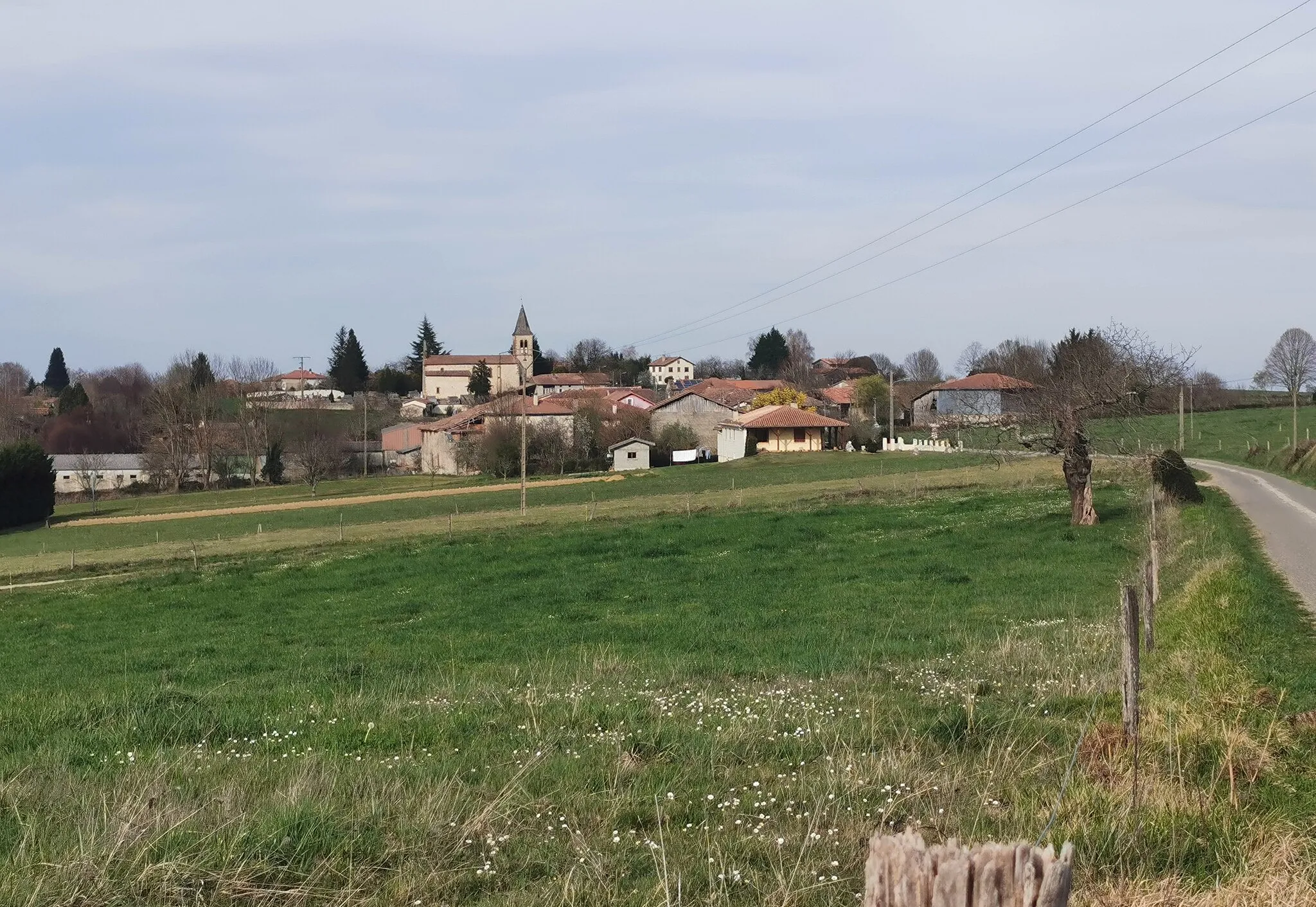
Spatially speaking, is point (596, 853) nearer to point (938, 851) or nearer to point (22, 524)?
point (938, 851)

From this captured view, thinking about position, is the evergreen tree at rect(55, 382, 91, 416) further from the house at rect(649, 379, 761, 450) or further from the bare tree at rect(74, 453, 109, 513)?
the house at rect(649, 379, 761, 450)

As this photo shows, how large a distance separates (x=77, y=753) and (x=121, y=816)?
3162 mm

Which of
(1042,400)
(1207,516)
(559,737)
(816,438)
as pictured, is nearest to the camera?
(559,737)

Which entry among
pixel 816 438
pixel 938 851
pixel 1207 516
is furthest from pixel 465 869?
pixel 816 438

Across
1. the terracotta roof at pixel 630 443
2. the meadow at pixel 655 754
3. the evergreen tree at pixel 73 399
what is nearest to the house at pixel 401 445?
the terracotta roof at pixel 630 443

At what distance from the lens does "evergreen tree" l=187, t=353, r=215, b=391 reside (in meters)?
146

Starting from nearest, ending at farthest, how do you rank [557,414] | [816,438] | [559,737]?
[559,737] < [816,438] < [557,414]

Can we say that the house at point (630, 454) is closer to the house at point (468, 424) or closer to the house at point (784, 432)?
the house at point (468, 424)

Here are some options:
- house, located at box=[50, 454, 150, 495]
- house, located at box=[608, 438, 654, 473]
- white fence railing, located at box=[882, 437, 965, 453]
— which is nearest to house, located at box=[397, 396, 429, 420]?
house, located at box=[50, 454, 150, 495]

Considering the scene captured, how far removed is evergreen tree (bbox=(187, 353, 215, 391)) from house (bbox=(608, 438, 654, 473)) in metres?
62.5

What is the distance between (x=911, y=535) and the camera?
107 ft

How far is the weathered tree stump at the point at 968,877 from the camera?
9.53 ft

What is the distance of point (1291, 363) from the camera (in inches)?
4077

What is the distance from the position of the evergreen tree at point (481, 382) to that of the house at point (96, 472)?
6243 cm
